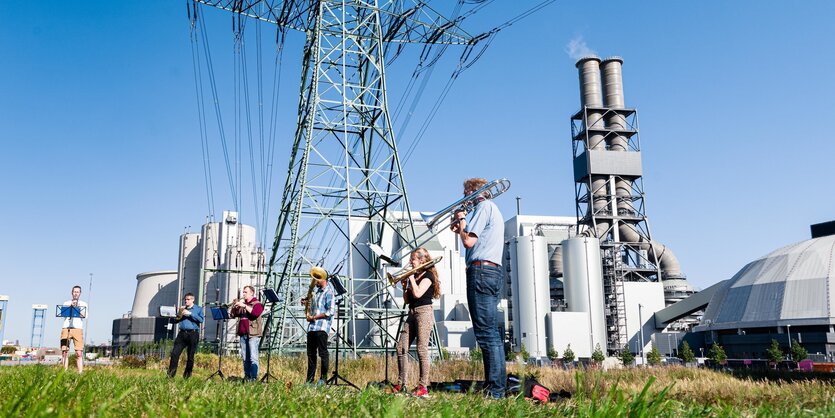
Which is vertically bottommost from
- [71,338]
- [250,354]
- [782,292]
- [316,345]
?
[250,354]

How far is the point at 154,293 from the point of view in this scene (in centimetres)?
10406

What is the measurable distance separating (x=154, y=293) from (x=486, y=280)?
10868 centimetres

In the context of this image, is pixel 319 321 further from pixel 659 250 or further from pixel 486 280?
pixel 659 250

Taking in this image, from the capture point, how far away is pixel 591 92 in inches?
2625

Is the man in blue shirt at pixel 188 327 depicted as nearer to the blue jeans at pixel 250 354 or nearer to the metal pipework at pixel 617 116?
the blue jeans at pixel 250 354

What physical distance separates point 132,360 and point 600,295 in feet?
148

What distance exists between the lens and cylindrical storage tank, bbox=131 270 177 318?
338 ft

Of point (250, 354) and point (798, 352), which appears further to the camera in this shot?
point (798, 352)

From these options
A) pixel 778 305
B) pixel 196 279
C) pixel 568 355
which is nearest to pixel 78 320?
pixel 568 355

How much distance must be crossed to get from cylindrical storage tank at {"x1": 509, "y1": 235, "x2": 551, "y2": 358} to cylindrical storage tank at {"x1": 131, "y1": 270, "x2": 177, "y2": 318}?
66023 mm

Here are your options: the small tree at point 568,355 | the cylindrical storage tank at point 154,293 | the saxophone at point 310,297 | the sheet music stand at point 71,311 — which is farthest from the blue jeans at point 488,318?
the cylindrical storage tank at point 154,293

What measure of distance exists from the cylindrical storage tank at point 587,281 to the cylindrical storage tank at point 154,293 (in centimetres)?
7060

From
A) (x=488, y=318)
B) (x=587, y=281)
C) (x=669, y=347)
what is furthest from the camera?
(x=669, y=347)

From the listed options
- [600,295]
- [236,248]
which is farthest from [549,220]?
[236,248]
